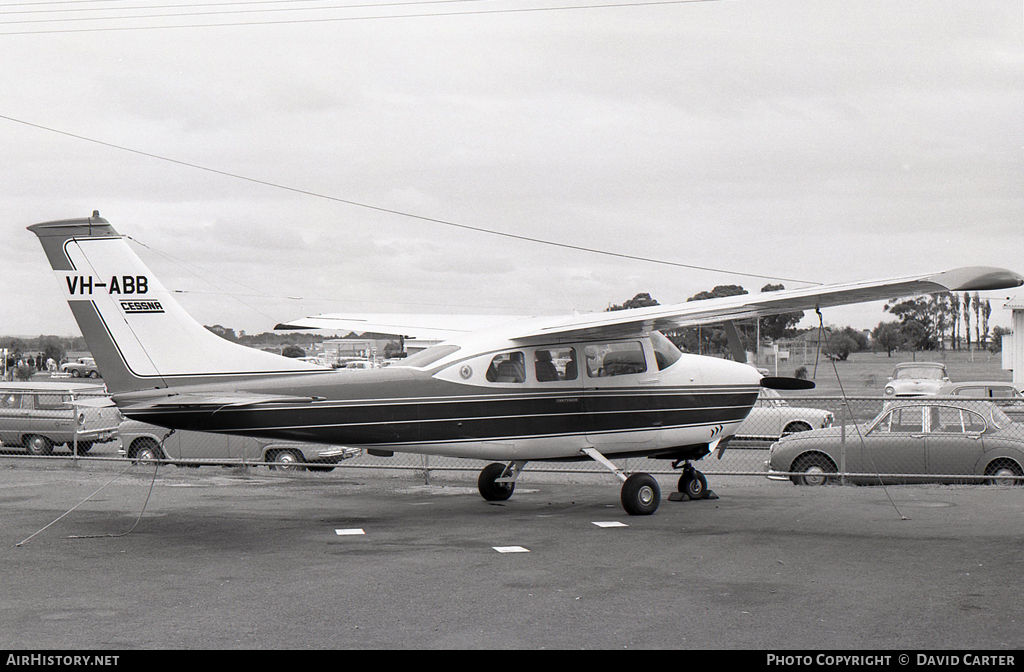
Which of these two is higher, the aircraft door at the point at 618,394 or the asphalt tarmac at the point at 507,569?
the aircraft door at the point at 618,394

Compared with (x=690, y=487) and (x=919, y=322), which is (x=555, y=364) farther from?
(x=919, y=322)

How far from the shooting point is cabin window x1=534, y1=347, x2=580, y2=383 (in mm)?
11125

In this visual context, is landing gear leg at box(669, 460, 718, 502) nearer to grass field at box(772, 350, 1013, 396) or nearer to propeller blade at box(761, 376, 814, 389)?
propeller blade at box(761, 376, 814, 389)

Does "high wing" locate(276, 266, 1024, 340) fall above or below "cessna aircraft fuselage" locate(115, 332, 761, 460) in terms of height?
above

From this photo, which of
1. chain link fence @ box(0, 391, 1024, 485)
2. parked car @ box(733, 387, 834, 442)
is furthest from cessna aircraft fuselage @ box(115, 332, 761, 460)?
parked car @ box(733, 387, 834, 442)

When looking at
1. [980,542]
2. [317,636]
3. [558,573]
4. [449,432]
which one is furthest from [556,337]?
[317,636]

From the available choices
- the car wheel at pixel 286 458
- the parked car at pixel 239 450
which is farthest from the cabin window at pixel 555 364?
the car wheel at pixel 286 458

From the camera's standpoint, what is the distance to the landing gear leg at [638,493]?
10969 millimetres

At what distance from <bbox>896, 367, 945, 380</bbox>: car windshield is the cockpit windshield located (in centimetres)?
2191

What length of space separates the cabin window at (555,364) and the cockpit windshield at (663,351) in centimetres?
118

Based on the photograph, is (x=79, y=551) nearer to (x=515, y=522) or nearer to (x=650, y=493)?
(x=515, y=522)

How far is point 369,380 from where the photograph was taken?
10.1 metres

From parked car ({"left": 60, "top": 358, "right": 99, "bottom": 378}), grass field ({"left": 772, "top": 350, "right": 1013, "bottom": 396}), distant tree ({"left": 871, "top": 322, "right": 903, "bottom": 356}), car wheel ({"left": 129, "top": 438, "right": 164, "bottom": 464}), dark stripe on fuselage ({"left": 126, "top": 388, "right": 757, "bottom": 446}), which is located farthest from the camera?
distant tree ({"left": 871, "top": 322, "right": 903, "bottom": 356})

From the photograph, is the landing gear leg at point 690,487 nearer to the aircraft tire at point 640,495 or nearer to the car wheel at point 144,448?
the aircraft tire at point 640,495
